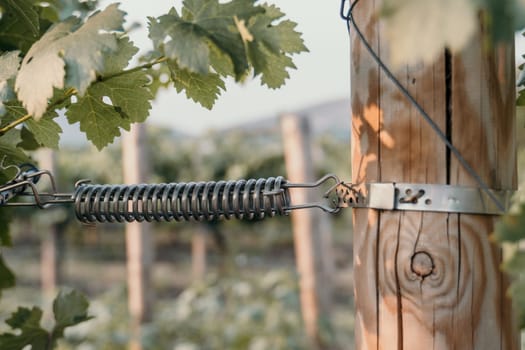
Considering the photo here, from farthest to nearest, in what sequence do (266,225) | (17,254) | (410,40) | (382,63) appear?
(17,254) < (266,225) < (382,63) < (410,40)

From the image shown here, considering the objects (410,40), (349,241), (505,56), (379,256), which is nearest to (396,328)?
(379,256)

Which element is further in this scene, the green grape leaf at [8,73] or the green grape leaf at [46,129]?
the green grape leaf at [46,129]

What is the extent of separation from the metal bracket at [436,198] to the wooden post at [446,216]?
0.01 metres

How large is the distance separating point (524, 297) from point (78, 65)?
0.58 metres

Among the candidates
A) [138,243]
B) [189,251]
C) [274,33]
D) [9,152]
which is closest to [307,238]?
[138,243]

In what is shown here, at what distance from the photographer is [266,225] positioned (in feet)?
36.5

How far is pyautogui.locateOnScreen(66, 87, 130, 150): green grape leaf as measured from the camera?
1.21 m

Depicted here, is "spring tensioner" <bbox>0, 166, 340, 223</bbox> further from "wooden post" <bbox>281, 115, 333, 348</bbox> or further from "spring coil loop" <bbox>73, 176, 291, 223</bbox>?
"wooden post" <bbox>281, 115, 333, 348</bbox>

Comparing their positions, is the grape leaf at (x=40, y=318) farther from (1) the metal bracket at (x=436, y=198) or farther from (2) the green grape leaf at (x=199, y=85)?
(1) the metal bracket at (x=436, y=198)

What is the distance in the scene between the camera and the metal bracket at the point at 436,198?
920mm

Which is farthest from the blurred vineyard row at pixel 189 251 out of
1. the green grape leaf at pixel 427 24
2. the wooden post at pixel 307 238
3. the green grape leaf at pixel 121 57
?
the green grape leaf at pixel 427 24

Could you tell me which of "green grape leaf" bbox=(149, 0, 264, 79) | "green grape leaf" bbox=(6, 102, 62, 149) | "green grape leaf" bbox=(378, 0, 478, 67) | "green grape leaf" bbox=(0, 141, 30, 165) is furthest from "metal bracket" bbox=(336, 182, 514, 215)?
"green grape leaf" bbox=(0, 141, 30, 165)

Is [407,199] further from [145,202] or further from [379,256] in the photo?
[145,202]

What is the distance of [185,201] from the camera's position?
1087 millimetres
